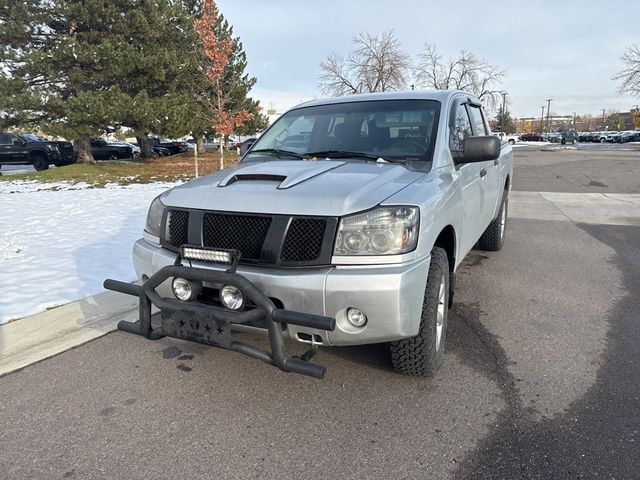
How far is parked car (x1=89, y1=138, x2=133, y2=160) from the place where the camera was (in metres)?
26.7

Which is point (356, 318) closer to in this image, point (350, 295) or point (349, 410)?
point (350, 295)

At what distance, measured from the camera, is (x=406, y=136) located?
3.55 m

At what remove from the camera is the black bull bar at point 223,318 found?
7.67 ft

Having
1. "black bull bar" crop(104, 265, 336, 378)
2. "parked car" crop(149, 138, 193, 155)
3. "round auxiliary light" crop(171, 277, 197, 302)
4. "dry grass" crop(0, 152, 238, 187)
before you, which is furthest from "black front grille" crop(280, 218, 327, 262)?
"parked car" crop(149, 138, 193, 155)

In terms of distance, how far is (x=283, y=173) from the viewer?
2930 millimetres

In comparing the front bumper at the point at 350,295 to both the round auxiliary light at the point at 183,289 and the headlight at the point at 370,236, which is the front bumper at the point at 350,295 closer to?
the headlight at the point at 370,236

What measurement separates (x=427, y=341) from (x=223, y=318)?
3.87ft

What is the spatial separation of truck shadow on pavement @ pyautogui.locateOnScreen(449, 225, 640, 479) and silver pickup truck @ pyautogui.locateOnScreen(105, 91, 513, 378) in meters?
0.49

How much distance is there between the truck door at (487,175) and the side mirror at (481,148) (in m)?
0.96

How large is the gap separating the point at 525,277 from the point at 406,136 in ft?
8.22

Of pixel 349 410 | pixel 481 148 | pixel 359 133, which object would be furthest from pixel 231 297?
pixel 481 148

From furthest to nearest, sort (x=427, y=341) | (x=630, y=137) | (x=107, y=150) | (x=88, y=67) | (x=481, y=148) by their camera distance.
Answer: (x=630, y=137) < (x=107, y=150) < (x=88, y=67) < (x=481, y=148) < (x=427, y=341)

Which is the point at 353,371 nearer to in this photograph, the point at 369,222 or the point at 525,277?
the point at 369,222

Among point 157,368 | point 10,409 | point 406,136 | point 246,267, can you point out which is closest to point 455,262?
point 406,136
